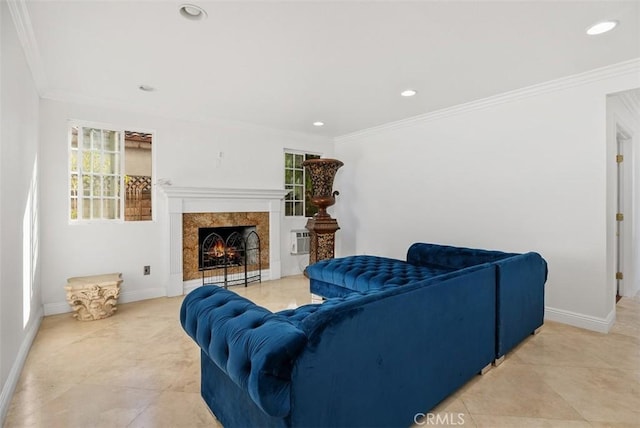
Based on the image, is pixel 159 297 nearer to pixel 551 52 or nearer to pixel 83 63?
pixel 83 63

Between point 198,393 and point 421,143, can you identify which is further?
point 421,143

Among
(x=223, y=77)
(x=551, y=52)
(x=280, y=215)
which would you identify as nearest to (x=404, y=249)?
(x=280, y=215)

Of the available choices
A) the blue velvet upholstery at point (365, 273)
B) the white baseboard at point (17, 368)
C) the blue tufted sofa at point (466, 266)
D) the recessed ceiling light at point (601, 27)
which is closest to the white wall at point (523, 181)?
the blue tufted sofa at point (466, 266)

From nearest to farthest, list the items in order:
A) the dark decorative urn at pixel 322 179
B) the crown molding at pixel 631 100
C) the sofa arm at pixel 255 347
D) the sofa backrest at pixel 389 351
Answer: the sofa arm at pixel 255 347
the sofa backrest at pixel 389 351
the crown molding at pixel 631 100
the dark decorative urn at pixel 322 179

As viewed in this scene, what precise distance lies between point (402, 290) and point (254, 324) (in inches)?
27.7

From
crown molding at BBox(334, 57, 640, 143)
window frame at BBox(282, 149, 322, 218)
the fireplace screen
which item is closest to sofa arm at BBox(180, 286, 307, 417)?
the fireplace screen

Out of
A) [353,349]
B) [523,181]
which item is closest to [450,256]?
[523,181]

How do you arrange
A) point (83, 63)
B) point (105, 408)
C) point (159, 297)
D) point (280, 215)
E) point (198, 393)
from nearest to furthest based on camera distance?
1. point (105, 408)
2. point (198, 393)
3. point (83, 63)
4. point (159, 297)
5. point (280, 215)

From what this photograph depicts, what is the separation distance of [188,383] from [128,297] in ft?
7.53

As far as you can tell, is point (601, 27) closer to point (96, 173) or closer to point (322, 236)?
point (322, 236)

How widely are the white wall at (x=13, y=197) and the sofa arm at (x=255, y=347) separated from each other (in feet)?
4.45

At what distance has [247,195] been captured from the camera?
4711 mm

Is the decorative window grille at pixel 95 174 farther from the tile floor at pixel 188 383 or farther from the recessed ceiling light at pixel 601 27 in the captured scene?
the recessed ceiling light at pixel 601 27

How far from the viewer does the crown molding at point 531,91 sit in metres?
2.79
